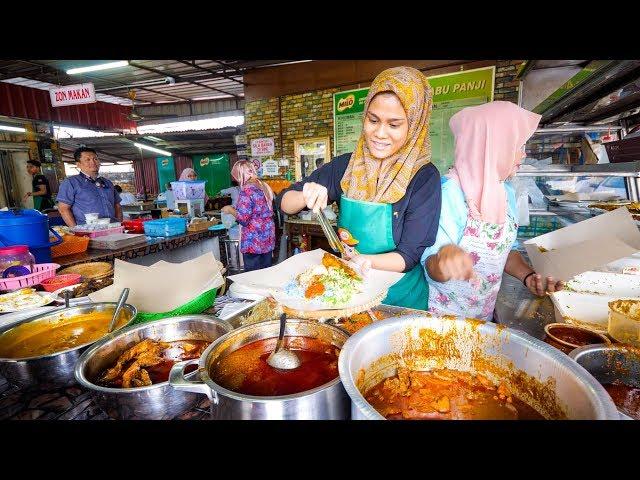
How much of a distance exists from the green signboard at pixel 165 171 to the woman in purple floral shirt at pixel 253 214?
15021 millimetres

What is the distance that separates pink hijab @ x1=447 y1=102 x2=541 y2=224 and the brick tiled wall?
5.32 meters

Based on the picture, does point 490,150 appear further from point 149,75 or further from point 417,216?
point 149,75

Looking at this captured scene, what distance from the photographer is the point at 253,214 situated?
203 inches

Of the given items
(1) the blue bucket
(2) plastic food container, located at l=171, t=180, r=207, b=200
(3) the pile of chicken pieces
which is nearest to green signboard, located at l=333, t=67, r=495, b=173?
(2) plastic food container, located at l=171, t=180, r=207, b=200

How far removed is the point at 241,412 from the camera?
0.79 m

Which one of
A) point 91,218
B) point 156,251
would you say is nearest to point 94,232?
point 91,218

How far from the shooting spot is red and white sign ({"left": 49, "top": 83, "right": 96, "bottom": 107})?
22.4ft

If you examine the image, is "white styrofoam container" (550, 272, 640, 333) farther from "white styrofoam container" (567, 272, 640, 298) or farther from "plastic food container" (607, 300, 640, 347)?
"plastic food container" (607, 300, 640, 347)

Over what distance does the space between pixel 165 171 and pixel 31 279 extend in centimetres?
1834

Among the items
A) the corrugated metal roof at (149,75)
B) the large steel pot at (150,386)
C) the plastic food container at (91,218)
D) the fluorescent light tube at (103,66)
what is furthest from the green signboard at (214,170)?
the large steel pot at (150,386)
